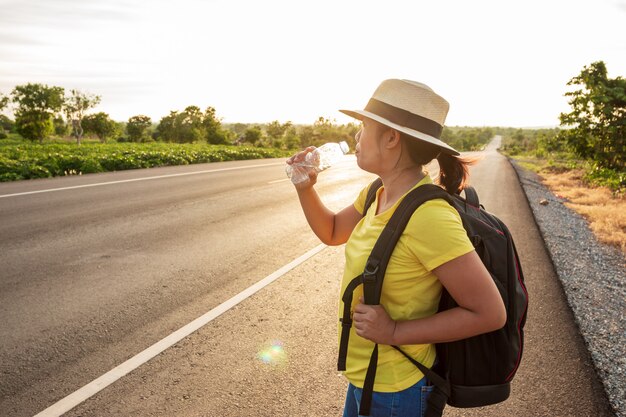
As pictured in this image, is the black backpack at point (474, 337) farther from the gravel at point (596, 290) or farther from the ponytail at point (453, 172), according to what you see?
the gravel at point (596, 290)

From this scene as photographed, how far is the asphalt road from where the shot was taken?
3.03 m

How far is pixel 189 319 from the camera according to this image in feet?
13.6

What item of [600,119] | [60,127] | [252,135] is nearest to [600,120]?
[600,119]

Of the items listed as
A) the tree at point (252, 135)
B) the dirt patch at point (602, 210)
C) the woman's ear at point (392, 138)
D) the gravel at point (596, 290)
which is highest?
the tree at point (252, 135)

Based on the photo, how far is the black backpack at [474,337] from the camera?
54.4 inches

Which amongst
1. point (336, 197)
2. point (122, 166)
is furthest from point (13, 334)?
point (122, 166)

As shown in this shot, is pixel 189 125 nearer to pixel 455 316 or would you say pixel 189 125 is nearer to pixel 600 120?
pixel 600 120

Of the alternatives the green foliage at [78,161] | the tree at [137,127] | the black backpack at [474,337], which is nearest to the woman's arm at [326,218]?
the black backpack at [474,337]

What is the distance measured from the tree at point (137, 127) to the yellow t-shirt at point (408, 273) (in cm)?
9228

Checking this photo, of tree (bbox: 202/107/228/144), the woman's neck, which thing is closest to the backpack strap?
the woman's neck

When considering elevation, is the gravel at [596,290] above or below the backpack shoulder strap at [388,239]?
below

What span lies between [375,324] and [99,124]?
10171 centimetres

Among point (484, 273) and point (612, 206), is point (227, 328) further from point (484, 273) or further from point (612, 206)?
point (612, 206)

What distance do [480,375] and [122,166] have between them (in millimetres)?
16801
